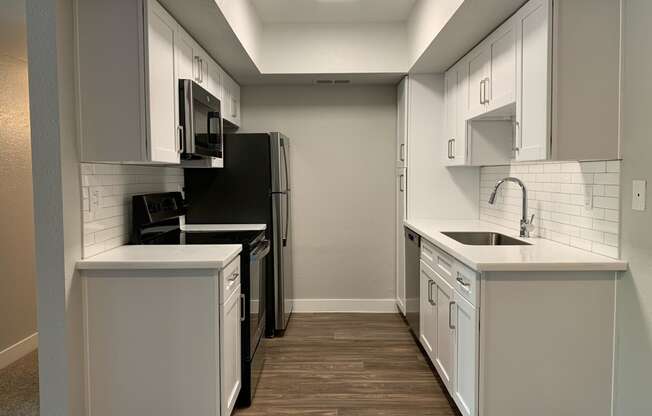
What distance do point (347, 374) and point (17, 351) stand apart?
2.47 meters

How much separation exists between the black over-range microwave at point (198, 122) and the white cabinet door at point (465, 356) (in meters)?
1.64

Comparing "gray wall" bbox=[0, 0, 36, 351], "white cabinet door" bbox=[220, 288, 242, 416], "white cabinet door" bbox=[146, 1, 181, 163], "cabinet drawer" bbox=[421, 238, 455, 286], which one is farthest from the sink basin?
"gray wall" bbox=[0, 0, 36, 351]

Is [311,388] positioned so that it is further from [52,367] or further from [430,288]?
[52,367]

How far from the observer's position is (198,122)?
280 centimetres

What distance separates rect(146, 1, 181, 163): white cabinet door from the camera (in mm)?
2201

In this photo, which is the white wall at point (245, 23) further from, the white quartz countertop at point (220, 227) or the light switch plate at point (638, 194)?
the light switch plate at point (638, 194)

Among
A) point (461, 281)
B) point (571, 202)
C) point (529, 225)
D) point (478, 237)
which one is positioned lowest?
point (461, 281)

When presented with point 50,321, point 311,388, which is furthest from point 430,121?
point 50,321

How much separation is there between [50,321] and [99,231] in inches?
20.2

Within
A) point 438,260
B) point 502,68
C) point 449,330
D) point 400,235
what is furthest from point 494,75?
point 400,235

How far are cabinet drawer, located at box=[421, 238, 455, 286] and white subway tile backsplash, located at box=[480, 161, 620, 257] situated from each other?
24.8 inches

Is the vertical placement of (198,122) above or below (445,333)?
above

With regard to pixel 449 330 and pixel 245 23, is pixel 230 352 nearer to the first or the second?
pixel 449 330

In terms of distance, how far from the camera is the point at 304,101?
463 centimetres
